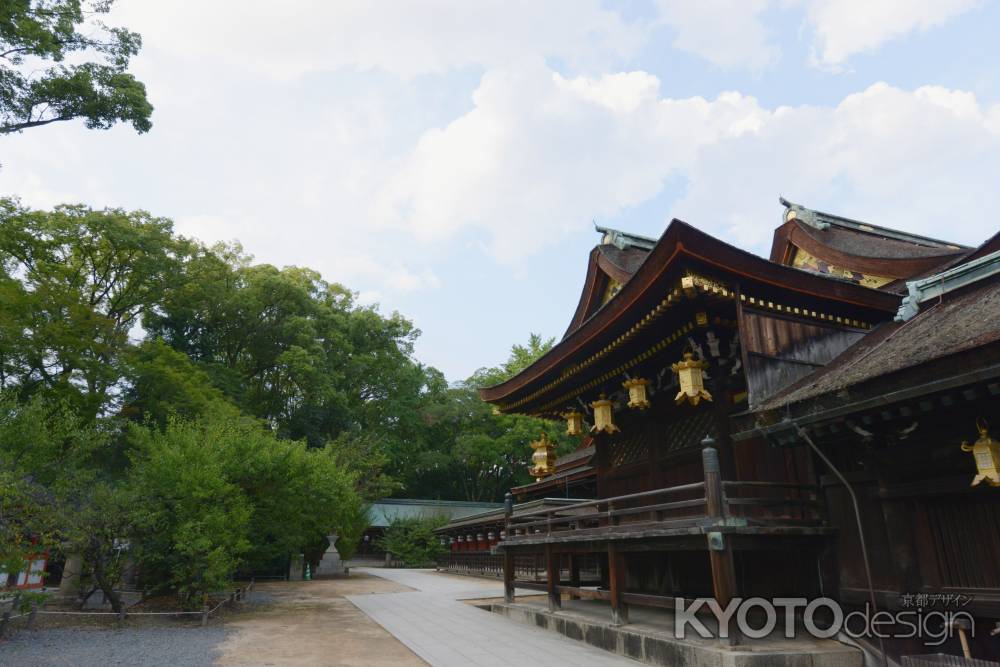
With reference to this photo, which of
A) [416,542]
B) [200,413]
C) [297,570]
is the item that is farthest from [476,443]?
[200,413]

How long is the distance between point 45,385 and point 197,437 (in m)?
10.8

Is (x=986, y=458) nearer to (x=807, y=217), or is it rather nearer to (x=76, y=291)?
(x=807, y=217)

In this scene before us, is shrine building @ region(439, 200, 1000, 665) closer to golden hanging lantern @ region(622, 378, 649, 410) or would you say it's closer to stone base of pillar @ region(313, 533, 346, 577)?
golden hanging lantern @ region(622, 378, 649, 410)

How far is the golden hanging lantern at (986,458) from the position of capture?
5559 millimetres

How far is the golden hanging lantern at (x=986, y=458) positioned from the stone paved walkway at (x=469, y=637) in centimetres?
465

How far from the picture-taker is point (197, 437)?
1403 centimetres

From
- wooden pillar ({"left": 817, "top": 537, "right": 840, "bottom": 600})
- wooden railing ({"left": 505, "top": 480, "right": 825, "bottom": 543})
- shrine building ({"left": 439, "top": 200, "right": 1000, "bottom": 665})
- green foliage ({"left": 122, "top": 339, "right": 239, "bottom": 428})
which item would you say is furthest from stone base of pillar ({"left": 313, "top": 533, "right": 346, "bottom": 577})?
wooden pillar ({"left": 817, "top": 537, "right": 840, "bottom": 600})

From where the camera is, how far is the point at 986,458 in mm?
5609

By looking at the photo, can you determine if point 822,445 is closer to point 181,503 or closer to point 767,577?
point 767,577

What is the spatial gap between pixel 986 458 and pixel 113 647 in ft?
39.1

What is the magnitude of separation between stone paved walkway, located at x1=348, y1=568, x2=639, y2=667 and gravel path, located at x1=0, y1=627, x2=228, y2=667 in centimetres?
323

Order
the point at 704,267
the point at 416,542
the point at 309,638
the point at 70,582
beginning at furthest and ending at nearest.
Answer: the point at 416,542
the point at 70,582
the point at 309,638
the point at 704,267

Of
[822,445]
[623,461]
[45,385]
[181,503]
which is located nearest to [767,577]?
[822,445]

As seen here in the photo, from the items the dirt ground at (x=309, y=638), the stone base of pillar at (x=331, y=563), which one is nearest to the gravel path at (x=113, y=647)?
the dirt ground at (x=309, y=638)
